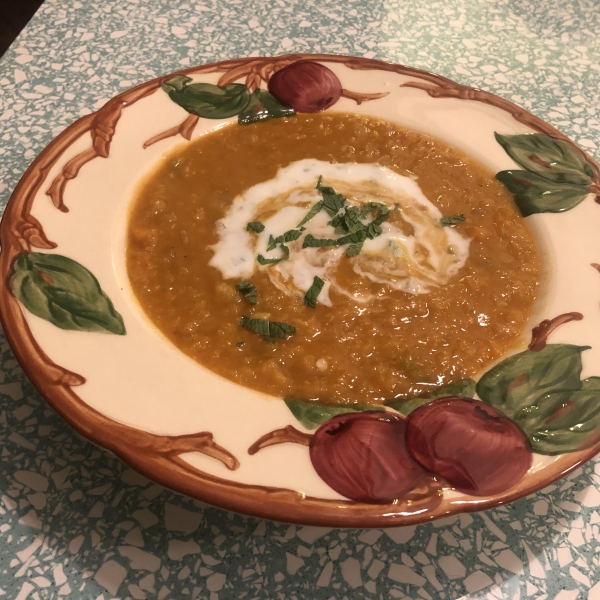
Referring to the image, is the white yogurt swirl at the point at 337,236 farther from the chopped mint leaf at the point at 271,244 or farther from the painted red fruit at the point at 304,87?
the painted red fruit at the point at 304,87

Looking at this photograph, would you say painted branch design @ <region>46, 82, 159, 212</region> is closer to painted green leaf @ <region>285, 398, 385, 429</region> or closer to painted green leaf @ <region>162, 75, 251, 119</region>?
painted green leaf @ <region>162, 75, 251, 119</region>

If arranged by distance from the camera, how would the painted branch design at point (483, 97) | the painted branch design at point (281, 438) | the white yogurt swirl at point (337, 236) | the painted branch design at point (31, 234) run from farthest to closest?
the painted branch design at point (483, 97) < the white yogurt swirl at point (337, 236) < the painted branch design at point (31, 234) < the painted branch design at point (281, 438)

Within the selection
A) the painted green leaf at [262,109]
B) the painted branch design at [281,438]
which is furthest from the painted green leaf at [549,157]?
the painted branch design at [281,438]

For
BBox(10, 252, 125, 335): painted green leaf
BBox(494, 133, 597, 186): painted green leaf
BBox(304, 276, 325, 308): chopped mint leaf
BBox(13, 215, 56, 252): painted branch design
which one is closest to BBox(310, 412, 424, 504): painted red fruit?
BBox(304, 276, 325, 308): chopped mint leaf

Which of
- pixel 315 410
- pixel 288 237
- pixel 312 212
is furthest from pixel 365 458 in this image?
pixel 312 212

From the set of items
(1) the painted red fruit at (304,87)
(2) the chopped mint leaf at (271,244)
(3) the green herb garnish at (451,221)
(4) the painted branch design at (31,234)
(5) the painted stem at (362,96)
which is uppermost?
(1) the painted red fruit at (304,87)

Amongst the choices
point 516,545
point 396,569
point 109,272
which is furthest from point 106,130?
point 516,545

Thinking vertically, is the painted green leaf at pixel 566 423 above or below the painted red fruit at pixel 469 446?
below

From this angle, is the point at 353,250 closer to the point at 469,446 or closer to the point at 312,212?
the point at 312,212
